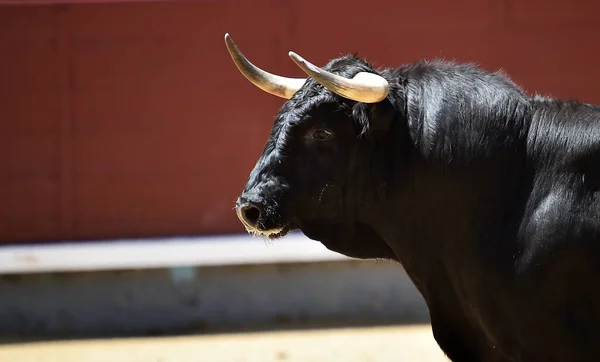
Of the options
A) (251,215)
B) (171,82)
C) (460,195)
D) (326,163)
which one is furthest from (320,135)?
(171,82)

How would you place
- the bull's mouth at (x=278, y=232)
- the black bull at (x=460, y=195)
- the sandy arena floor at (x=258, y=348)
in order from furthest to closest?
the sandy arena floor at (x=258, y=348) → the bull's mouth at (x=278, y=232) → the black bull at (x=460, y=195)

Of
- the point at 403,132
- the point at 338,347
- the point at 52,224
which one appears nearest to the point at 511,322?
the point at 403,132

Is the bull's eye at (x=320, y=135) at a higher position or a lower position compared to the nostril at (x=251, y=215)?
higher

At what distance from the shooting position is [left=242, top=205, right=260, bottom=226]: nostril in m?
4.50

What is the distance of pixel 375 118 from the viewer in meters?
4.40

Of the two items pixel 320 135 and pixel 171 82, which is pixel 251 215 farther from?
pixel 171 82

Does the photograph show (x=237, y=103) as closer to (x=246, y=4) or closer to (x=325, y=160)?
(x=246, y=4)

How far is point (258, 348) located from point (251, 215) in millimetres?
3675

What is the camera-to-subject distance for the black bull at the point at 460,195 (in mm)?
3990

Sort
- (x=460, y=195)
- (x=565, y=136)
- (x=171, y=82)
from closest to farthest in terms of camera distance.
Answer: (x=565, y=136) < (x=460, y=195) < (x=171, y=82)

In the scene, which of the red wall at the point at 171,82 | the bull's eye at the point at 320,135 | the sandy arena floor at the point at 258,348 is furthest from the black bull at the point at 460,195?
the red wall at the point at 171,82

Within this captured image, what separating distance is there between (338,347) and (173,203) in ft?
7.34

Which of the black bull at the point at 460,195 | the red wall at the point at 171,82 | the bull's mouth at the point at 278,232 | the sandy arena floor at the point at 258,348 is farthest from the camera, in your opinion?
the red wall at the point at 171,82

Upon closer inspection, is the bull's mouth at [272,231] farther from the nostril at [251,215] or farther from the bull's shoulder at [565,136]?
the bull's shoulder at [565,136]
